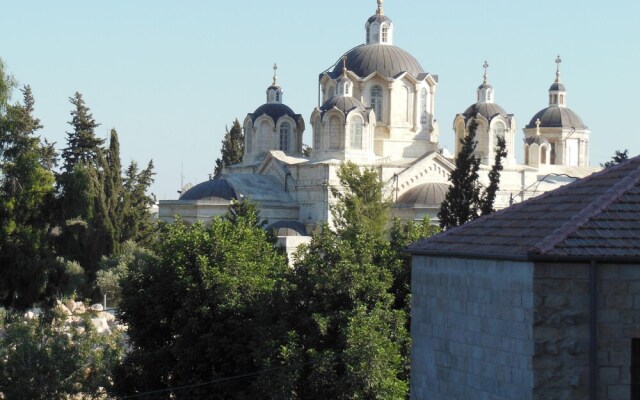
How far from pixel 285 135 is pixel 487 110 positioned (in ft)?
30.5

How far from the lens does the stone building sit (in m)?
12.4

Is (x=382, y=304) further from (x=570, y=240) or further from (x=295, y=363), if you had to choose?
(x=570, y=240)

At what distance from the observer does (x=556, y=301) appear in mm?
12383

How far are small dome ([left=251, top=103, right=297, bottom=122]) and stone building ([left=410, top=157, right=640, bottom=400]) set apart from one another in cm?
4824

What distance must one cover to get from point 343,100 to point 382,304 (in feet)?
117

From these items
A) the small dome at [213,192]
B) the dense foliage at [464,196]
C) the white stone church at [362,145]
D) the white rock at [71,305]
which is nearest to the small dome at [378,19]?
the white stone church at [362,145]

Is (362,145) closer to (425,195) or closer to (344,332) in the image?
(425,195)

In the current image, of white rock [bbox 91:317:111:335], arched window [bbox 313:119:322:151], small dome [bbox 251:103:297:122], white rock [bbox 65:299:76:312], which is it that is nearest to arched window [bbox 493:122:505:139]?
arched window [bbox 313:119:322:151]

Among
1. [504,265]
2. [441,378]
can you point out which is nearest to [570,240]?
[504,265]

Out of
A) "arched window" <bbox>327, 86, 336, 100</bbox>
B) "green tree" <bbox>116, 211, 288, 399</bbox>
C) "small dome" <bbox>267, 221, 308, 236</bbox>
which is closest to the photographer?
"green tree" <bbox>116, 211, 288, 399</bbox>

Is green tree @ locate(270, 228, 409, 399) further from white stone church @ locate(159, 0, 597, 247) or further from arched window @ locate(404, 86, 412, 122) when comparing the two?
arched window @ locate(404, 86, 412, 122)

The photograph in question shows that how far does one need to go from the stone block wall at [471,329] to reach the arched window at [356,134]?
4138cm

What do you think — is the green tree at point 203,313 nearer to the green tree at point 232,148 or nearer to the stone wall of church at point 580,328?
the stone wall of church at point 580,328

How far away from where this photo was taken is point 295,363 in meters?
19.7
